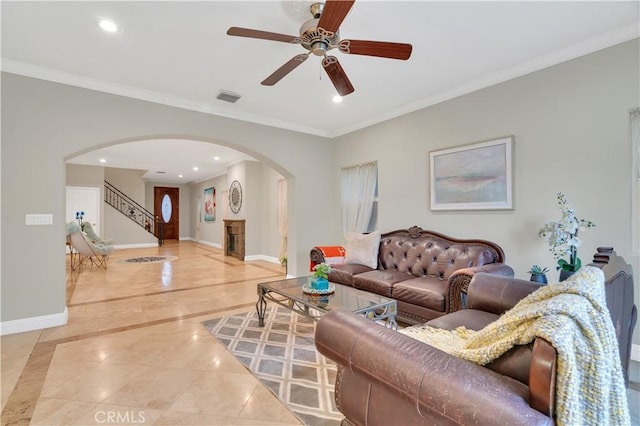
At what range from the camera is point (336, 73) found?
97.2 inches

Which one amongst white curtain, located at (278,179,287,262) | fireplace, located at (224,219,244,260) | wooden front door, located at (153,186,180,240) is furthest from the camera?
wooden front door, located at (153,186,180,240)

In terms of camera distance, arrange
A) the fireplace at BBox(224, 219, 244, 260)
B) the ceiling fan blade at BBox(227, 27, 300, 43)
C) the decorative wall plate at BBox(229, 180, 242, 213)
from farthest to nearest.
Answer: the decorative wall plate at BBox(229, 180, 242, 213)
the fireplace at BBox(224, 219, 244, 260)
the ceiling fan blade at BBox(227, 27, 300, 43)

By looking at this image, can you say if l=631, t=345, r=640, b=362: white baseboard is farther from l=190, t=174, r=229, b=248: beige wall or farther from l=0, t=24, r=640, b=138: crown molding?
l=190, t=174, r=229, b=248: beige wall

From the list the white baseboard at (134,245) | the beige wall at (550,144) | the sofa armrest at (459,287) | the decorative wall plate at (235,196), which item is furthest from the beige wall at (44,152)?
the white baseboard at (134,245)

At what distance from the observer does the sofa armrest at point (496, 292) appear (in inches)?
81.4

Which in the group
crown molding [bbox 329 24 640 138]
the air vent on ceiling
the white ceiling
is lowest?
crown molding [bbox 329 24 640 138]

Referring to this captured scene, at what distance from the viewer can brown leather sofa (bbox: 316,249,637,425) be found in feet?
2.60

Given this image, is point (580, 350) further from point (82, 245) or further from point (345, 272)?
point (82, 245)

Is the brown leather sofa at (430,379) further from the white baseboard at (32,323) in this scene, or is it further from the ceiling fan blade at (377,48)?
the white baseboard at (32,323)

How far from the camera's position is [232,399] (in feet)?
6.47

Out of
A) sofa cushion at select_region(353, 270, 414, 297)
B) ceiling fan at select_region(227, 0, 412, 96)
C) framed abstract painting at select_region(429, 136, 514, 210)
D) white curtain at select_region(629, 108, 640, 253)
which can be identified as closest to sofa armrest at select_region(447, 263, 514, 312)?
sofa cushion at select_region(353, 270, 414, 297)

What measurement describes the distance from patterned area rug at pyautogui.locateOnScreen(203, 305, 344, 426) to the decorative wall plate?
16.9 feet

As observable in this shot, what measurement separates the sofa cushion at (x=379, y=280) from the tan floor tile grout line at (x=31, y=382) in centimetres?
239

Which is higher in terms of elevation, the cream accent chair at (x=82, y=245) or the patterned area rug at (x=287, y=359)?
the cream accent chair at (x=82, y=245)
